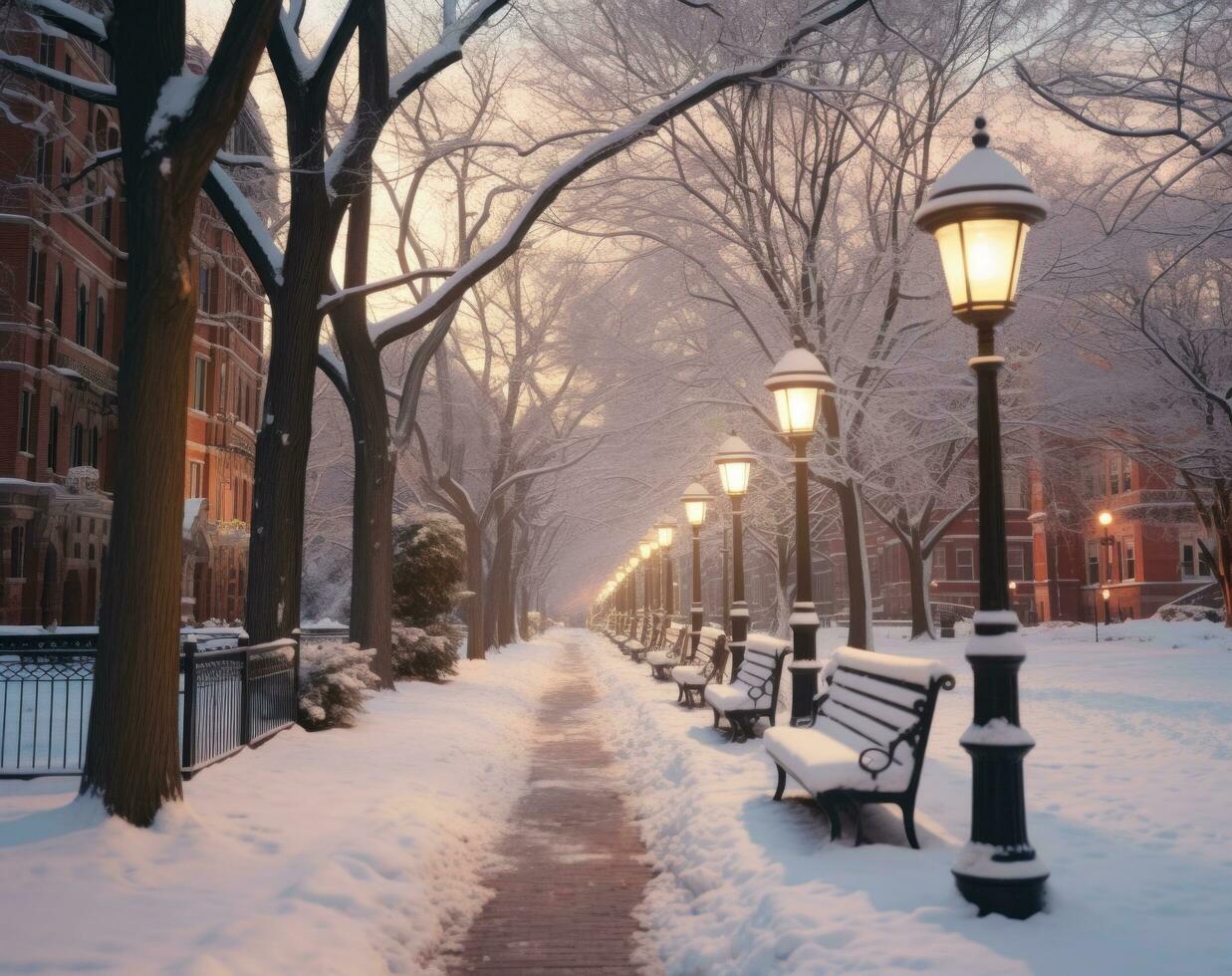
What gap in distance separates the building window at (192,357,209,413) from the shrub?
26727mm

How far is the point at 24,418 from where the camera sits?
3291 centimetres

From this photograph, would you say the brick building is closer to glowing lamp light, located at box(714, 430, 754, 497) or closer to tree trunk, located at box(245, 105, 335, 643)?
tree trunk, located at box(245, 105, 335, 643)

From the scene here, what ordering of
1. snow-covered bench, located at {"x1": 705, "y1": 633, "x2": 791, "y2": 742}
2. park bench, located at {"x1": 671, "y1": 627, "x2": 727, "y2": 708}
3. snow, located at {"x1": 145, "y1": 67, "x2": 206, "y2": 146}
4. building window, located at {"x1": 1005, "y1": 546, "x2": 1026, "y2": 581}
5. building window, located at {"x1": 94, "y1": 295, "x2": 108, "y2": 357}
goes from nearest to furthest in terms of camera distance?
snow, located at {"x1": 145, "y1": 67, "x2": 206, "y2": 146} < snow-covered bench, located at {"x1": 705, "y1": 633, "x2": 791, "y2": 742} < park bench, located at {"x1": 671, "y1": 627, "x2": 727, "y2": 708} < building window, located at {"x1": 94, "y1": 295, "x2": 108, "y2": 357} < building window, located at {"x1": 1005, "y1": 546, "x2": 1026, "y2": 581}

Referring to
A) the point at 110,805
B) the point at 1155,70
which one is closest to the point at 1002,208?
the point at 110,805

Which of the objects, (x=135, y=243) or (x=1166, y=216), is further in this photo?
(x=1166, y=216)

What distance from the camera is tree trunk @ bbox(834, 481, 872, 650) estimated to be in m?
21.4

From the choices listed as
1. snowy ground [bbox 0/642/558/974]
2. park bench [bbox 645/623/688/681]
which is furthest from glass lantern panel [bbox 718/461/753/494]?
park bench [bbox 645/623/688/681]

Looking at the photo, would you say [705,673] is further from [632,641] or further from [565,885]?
[632,641]

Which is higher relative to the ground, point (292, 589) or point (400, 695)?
point (292, 589)

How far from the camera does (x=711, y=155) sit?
70.9 ft

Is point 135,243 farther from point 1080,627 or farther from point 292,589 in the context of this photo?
point 1080,627

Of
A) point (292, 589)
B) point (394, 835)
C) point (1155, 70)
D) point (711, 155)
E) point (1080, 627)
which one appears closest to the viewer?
point (394, 835)

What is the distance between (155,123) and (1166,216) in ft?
64.6

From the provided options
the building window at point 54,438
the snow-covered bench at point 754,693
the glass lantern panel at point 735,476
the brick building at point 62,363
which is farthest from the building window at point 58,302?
the snow-covered bench at point 754,693
